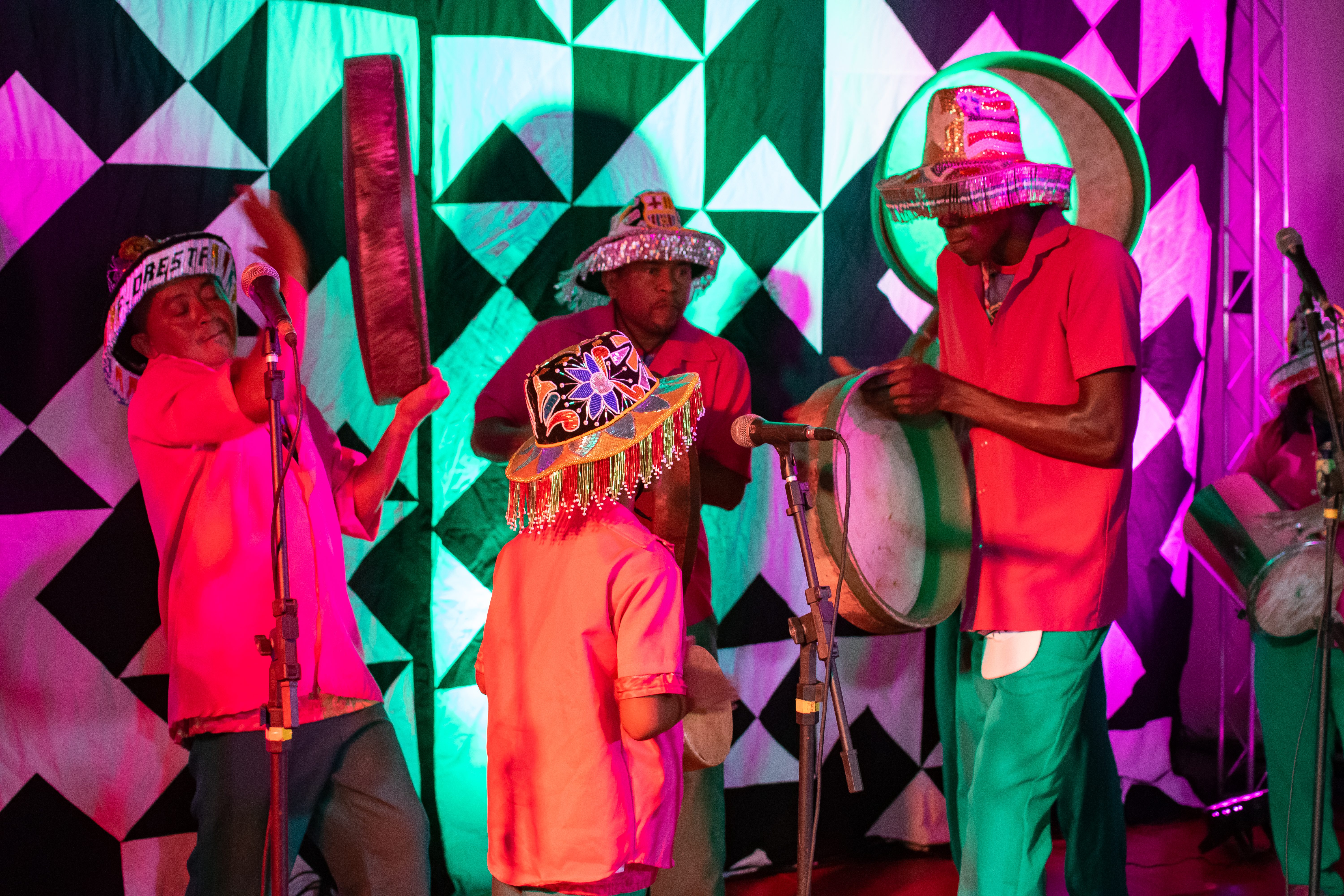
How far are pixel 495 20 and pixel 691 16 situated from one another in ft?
2.07

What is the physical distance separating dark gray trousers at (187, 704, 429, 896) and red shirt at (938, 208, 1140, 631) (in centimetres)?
138

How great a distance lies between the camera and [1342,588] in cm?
298

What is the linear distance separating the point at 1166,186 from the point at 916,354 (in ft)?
4.93


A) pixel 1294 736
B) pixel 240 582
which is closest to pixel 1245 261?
pixel 1294 736

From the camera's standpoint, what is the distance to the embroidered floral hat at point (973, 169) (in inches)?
92.9

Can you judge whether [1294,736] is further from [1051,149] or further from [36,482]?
[36,482]

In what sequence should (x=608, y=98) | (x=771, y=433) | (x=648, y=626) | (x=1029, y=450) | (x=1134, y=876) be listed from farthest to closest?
(x=1134, y=876), (x=608, y=98), (x=1029, y=450), (x=648, y=626), (x=771, y=433)

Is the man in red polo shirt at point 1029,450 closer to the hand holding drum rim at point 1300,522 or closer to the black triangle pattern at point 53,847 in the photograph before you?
the hand holding drum rim at point 1300,522

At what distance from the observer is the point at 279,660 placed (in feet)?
6.48

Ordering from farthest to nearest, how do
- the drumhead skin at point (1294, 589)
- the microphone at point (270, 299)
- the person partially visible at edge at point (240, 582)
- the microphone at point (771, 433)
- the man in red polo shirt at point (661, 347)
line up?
the drumhead skin at point (1294, 589) < the man in red polo shirt at point (661, 347) < the person partially visible at edge at point (240, 582) < the microphone at point (270, 299) < the microphone at point (771, 433)

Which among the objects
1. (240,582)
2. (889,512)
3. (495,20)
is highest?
(495,20)

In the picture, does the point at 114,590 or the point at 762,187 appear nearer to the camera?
the point at 114,590

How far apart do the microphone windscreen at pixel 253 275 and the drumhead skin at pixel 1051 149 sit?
162cm

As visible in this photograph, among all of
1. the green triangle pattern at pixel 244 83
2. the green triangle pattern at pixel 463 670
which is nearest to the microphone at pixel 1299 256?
the green triangle pattern at pixel 463 670
